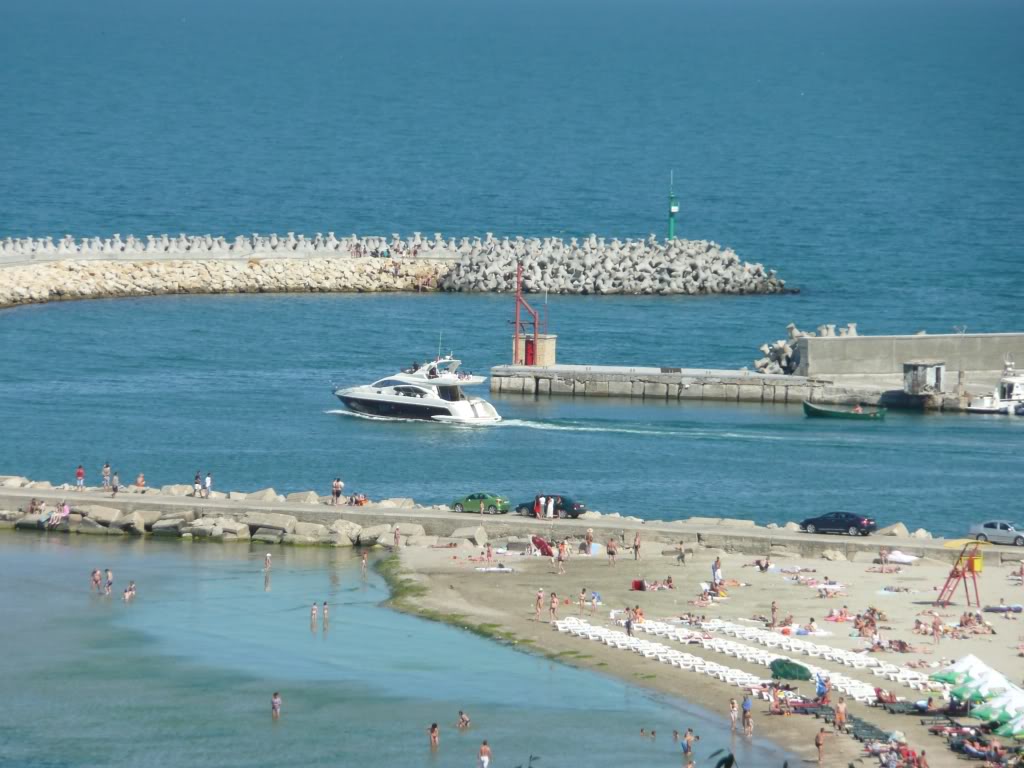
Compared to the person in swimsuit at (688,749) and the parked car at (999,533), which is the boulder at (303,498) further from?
the person in swimsuit at (688,749)

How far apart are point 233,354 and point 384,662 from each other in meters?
46.1

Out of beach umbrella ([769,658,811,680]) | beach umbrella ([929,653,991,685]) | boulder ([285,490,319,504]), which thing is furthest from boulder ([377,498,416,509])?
beach umbrella ([929,653,991,685])

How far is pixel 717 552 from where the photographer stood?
64125 millimetres

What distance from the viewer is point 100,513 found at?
67938 millimetres

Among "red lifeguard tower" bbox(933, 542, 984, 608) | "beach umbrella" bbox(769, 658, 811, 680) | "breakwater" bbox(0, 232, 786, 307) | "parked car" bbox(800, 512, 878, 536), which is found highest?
"breakwater" bbox(0, 232, 786, 307)

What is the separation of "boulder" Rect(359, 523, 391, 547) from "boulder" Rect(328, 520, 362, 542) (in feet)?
0.48

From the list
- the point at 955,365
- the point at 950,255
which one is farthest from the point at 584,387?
the point at 950,255

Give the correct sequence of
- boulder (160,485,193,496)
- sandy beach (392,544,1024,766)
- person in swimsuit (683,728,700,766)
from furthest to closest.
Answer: boulder (160,485,193,496)
sandy beach (392,544,1024,766)
person in swimsuit (683,728,700,766)

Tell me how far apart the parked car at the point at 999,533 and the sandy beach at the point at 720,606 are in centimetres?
267

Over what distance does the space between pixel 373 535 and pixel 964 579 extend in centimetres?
1746

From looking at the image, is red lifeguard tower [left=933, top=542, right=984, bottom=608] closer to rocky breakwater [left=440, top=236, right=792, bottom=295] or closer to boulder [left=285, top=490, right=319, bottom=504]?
boulder [left=285, top=490, right=319, bottom=504]

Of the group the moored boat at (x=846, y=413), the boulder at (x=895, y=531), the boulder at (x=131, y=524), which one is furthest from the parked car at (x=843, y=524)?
the moored boat at (x=846, y=413)

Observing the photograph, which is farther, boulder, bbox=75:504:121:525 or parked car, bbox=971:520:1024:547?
boulder, bbox=75:504:121:525

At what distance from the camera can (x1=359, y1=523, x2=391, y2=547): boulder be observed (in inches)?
2603
